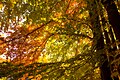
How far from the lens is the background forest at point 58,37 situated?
4613 mm

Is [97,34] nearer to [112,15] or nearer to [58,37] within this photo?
[112,15]

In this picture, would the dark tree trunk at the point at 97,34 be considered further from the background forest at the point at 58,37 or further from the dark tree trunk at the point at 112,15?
the dark tree trunk at the point at 112,15

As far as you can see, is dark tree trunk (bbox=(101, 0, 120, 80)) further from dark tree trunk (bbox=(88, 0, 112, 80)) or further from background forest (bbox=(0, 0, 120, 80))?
dark tree trunk (bbox=(88, 0, 112, 80))

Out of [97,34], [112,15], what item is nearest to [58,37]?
[97,34]

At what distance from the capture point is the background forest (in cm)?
461

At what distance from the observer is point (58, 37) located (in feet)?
23.2

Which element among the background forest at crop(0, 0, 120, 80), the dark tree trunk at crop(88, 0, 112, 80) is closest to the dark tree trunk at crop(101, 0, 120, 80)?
the background forest at crop(0, 0, 120, 80)

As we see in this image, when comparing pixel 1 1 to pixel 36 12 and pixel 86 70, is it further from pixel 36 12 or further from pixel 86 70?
pixel 86 70

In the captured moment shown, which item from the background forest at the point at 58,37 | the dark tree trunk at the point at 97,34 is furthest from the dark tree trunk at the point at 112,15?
the dark tree trunk at the point at 97,34

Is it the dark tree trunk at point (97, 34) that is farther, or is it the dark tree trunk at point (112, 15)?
the dark tree trunk at point (112, 15)

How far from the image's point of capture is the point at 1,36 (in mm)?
5938

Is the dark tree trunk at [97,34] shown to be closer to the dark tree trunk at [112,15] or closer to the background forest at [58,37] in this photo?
the background forest at [58,37]

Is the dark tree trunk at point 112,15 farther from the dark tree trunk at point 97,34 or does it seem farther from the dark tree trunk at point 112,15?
the dark tree trunk at point 97,34

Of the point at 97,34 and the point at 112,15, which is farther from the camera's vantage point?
the point at 97,34
